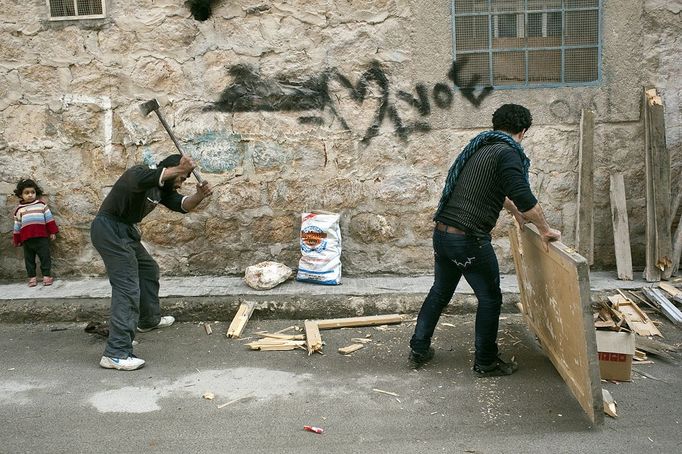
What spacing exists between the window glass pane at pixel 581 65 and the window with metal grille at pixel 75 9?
4475 millimetres

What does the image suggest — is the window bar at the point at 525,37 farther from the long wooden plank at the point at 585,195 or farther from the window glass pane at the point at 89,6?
the window glass pane at the point at 89,6

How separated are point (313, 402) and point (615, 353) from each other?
2.00 metres

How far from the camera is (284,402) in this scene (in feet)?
14.7

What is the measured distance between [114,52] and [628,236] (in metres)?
5.21

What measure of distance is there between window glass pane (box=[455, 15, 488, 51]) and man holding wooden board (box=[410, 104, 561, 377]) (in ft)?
7.12

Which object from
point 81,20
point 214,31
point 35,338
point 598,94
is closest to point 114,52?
point 81,20

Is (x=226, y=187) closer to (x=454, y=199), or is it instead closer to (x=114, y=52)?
(x=114, y=52)

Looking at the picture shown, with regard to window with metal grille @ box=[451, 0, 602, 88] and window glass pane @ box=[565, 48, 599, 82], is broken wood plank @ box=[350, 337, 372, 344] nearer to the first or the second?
window with metal grille @ box=[451, 0, 602, 88]

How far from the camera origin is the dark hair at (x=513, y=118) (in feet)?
15.1

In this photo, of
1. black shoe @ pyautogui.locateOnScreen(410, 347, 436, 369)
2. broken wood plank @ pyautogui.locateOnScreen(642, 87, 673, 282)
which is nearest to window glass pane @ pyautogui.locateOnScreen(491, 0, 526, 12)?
broken wood plank @ pyautogui.locateOnScreen(642, 87, 673, 282)

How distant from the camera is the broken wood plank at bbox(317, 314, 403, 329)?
5.95 meters

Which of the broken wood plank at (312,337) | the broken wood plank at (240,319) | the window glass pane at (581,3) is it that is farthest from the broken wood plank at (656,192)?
the broken wood plank at (240,319)

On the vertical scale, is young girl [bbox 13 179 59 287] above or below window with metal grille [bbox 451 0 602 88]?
below

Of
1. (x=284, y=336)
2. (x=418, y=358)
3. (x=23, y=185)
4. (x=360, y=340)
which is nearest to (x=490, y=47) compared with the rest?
(x=360, y=340)
